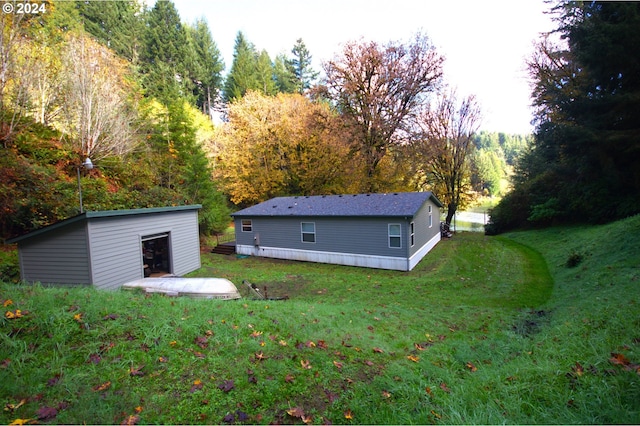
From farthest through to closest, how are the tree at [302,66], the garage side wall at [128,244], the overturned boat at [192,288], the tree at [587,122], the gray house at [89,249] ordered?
the tree at [302,66], the tree at [587,122], the garage side wall at [128,244], the gray house at [89,249], the overturned boat at [192,288]

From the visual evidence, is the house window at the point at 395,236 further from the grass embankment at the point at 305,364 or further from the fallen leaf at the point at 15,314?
the fallen leaf at the point at 15,314

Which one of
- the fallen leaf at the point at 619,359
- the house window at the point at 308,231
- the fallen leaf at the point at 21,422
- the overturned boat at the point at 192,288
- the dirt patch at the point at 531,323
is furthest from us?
the house window at the point at 308,231

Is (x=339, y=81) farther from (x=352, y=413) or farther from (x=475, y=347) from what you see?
(x=352, y=413)

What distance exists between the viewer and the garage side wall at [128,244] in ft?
29.7

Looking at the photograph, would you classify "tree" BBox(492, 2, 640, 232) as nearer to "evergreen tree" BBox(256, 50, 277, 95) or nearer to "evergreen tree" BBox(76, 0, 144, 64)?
"evergreen tree" BBox(256, 50, 277, 95)

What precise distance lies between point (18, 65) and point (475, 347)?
18.9m

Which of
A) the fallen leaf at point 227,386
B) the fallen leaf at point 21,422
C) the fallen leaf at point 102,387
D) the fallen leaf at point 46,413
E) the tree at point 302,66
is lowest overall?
the fallen leaf at point 227,386

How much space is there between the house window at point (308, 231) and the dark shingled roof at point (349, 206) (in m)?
0.64

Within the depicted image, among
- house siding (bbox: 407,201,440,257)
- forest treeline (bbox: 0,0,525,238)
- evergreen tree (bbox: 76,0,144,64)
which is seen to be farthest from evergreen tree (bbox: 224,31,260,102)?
house siding (bbox: 407,201,440,257)

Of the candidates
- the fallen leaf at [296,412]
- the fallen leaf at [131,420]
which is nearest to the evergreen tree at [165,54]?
the fallen leaf at [131,420]

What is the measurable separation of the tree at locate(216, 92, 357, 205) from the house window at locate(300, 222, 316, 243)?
7.98 m

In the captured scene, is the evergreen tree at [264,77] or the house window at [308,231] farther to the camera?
the evergreen tree at [264,77]

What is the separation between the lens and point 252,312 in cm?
557

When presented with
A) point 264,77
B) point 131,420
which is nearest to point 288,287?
point 131,420
